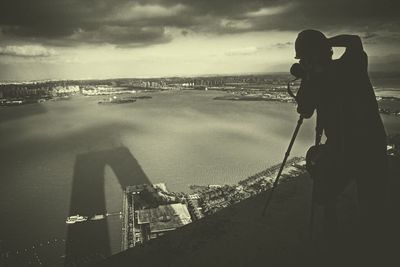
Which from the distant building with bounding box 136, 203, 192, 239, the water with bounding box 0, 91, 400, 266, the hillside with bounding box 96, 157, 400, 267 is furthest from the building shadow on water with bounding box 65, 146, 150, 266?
the hillside with bounding box 96, 157, 400, 267

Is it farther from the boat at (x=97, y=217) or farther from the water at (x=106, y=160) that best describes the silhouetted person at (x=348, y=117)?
the boat at (x=97, y=217)

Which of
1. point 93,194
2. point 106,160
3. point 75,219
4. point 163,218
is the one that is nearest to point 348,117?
point 163,218

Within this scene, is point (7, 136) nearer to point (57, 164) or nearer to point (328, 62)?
point (57, 164)

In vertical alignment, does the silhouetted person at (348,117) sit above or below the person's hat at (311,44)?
below

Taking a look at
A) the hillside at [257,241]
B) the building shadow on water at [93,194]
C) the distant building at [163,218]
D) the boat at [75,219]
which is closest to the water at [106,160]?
the building shadow on water at [93,194]

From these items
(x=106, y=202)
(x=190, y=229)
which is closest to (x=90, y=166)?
(x=106, y=202)

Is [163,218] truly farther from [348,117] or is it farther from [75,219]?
[348,117]
